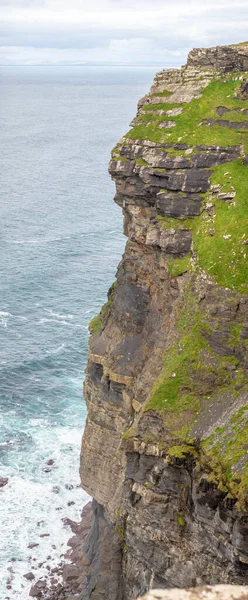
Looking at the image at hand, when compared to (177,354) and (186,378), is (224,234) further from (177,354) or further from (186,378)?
(186,378)

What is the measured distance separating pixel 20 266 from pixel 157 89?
7528cm

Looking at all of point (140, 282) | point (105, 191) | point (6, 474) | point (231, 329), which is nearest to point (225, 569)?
point (231, 329)

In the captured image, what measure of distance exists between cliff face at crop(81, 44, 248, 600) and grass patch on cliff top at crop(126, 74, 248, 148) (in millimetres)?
104

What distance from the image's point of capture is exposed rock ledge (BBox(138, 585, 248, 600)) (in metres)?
15.7

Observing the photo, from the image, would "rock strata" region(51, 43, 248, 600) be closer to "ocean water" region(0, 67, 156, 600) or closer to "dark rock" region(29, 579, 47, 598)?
"dark rock" region(29, 579, 47, 598)

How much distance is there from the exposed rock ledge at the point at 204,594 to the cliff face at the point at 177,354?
1848 cm

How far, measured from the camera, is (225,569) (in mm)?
36938

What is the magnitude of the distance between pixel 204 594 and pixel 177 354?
26614 millimetres

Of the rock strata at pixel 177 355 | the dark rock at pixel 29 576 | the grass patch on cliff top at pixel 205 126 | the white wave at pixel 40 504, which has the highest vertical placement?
the grass patch on cliff top at pixel 205 126

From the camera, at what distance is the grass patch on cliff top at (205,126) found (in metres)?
47.8

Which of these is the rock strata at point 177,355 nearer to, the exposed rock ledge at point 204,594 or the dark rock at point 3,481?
the dark rock at point 3,481

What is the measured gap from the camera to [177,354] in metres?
42.6

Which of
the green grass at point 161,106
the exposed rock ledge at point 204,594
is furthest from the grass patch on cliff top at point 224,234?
the exposed rock ledge at point 204,594

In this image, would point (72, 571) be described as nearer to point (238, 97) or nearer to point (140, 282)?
point (140, 282)
